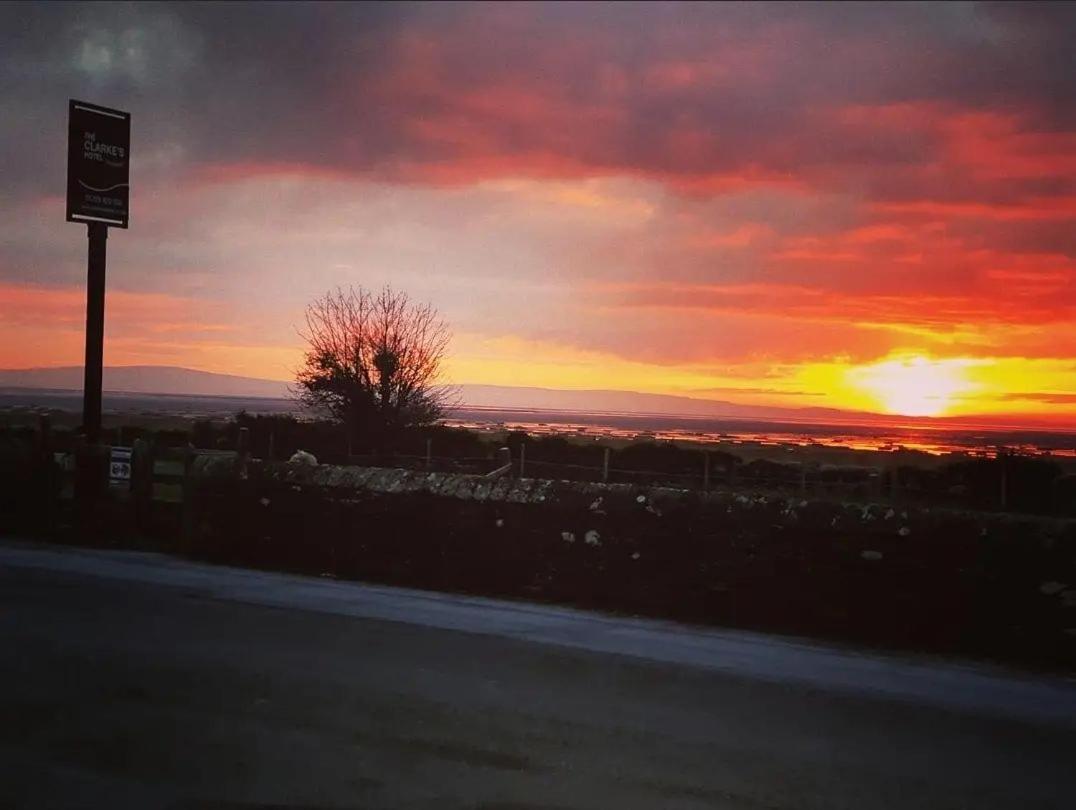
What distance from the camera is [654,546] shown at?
33.1 ft

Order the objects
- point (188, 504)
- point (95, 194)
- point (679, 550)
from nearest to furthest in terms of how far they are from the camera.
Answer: point (679, 550)
point (188, 504)
point (95, 194)

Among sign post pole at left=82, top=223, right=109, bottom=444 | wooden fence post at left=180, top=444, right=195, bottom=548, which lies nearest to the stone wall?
wooden fence post at left=180, top=444, right=195, bottom=548

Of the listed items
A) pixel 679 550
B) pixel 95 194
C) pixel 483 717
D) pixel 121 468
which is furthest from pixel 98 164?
pixel 483 717

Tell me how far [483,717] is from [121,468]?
10.2 meters

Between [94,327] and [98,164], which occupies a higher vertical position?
[98,164]

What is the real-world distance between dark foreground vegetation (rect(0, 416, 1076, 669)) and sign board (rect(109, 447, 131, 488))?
16 centimetres

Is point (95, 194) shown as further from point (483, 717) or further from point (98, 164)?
point (483, 717)

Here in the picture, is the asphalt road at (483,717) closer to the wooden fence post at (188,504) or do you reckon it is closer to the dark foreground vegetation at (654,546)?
the dark foreground vegetation at (654,546)

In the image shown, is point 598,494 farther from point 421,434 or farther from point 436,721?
point 421,434

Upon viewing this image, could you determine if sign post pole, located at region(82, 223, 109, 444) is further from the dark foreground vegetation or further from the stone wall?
the stone wall

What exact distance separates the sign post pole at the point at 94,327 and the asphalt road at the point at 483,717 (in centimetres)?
930

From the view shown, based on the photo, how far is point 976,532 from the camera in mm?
8703

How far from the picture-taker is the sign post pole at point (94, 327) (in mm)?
17484

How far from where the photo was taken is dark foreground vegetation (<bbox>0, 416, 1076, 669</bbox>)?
337 inches
